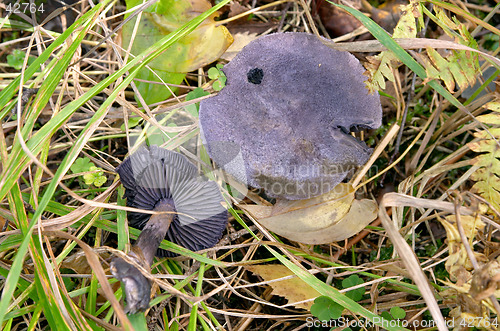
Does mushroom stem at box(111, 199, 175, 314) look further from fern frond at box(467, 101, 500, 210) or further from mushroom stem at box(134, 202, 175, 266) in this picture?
fern frond at box(467, 101, 500, 210)

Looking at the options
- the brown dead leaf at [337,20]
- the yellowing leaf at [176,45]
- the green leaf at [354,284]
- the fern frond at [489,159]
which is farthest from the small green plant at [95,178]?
the fern frond at [489,159]

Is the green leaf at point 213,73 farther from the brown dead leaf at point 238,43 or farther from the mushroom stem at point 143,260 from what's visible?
the mushroom stem at point 143,260

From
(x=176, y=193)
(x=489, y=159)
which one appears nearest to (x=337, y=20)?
(x=489, y=159)

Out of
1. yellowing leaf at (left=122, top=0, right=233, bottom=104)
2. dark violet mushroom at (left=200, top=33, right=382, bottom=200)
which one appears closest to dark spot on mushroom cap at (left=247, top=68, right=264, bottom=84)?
dark violet mushroom at (left=200, top=33, right=382, bottom=200)

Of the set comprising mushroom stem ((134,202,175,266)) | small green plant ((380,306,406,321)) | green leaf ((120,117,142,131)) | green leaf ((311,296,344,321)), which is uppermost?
green leaf ((120,117,142,131))

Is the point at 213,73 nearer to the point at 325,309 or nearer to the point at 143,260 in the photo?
the point at 143,260

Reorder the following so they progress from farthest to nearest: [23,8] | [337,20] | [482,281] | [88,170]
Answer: [337,20]
[23,8]
[88,170]
[482,281]

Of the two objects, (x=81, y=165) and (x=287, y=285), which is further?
(x=81, y=165)
